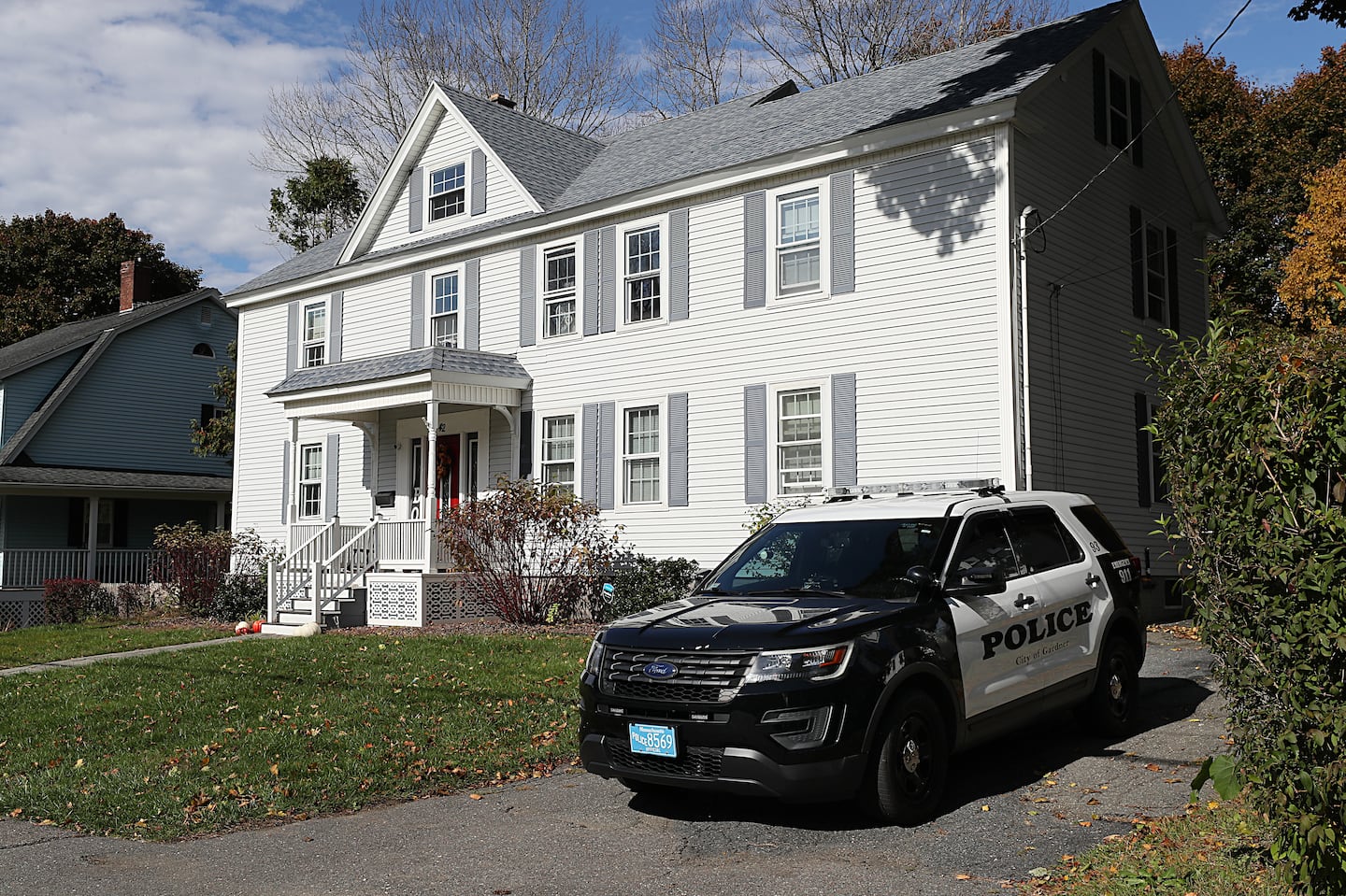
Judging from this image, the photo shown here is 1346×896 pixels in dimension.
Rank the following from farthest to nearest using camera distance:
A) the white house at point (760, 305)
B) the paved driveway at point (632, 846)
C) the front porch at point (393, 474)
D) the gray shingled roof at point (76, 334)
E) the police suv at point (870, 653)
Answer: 1. the gray shingled roof at point (76, 334)
2. the front porch at point (393, 474)
3. the white house at point (760, 305)
4. the police suv at point (870, 653)
5. the paved driveway at point (632, 846)

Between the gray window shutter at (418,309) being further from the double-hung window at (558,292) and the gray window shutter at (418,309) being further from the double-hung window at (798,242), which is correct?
the double-hung window at (798,242)

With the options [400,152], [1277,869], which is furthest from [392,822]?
[400,152]

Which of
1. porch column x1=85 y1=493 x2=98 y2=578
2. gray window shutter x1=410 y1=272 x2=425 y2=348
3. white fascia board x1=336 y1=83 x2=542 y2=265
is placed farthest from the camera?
porch column x1=85 y1=493 x2=98 y2=578

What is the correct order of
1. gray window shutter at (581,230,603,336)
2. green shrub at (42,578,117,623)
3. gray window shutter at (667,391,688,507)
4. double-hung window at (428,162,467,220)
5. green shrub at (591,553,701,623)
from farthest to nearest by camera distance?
green shrub at (42,578,117,623), double-hung window at (428,162,467,220), gray window shutter at (581,230,603,336), gray window shutter at (667,391,688,507), green shrub at (591,553,701,623)

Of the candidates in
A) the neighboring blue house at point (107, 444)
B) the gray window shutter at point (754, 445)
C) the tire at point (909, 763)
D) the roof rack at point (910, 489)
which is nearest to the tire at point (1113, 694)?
the roof rack at point (910, 489)

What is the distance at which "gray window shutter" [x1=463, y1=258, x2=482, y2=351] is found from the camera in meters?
21.1

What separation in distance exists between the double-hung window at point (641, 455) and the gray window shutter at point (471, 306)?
156 inches

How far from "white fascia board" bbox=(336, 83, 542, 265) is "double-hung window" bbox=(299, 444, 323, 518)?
390 cm

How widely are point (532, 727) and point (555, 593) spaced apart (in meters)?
8.35

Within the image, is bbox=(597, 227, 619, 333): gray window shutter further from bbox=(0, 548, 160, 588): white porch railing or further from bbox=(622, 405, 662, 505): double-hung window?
bbox=(0, 548, 160, 588): white porch railing

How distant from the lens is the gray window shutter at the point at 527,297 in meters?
20.2

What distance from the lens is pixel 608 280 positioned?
1908 centimetres

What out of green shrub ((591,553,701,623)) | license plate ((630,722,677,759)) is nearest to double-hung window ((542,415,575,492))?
green shrub ((591,553,701,623))

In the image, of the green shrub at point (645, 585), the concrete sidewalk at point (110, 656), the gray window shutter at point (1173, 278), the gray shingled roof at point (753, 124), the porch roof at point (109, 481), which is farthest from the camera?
the porch roof at point (109, 481)
